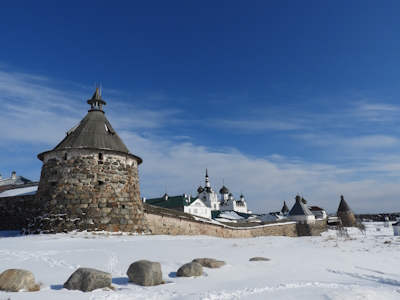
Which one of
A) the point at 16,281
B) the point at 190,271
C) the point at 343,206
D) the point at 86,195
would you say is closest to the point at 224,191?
the point at 343,206

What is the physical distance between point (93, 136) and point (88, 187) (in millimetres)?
3242

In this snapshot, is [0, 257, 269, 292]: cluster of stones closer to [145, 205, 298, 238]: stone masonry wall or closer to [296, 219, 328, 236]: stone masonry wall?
[145, 205, 298, 238]: stone masonry wall

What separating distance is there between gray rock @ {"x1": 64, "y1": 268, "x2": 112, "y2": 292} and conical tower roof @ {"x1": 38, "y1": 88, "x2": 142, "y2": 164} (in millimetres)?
11694

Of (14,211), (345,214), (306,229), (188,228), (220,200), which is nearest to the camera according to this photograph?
(14,211)

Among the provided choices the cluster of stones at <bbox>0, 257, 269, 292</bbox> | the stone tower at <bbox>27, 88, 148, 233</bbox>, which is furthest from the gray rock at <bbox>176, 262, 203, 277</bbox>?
the stone tower at <bbox>27, 88, 148, 233</bbox>

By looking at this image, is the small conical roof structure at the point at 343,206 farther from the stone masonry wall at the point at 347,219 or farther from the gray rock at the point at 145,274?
the gray rock at the point at 145,274

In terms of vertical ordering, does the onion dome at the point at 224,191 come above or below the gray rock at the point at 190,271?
above

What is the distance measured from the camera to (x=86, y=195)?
14.9 meters

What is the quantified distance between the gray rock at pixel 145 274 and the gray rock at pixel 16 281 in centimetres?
167

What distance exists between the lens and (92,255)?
826 cm

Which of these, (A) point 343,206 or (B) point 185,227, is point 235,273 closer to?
(B) point 185,227

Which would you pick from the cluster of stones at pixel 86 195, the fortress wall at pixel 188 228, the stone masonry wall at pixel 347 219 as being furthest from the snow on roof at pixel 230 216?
the cluster of stones at pixel 86 195

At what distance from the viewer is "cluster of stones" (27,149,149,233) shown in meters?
14.5

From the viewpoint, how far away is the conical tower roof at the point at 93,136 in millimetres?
16109
